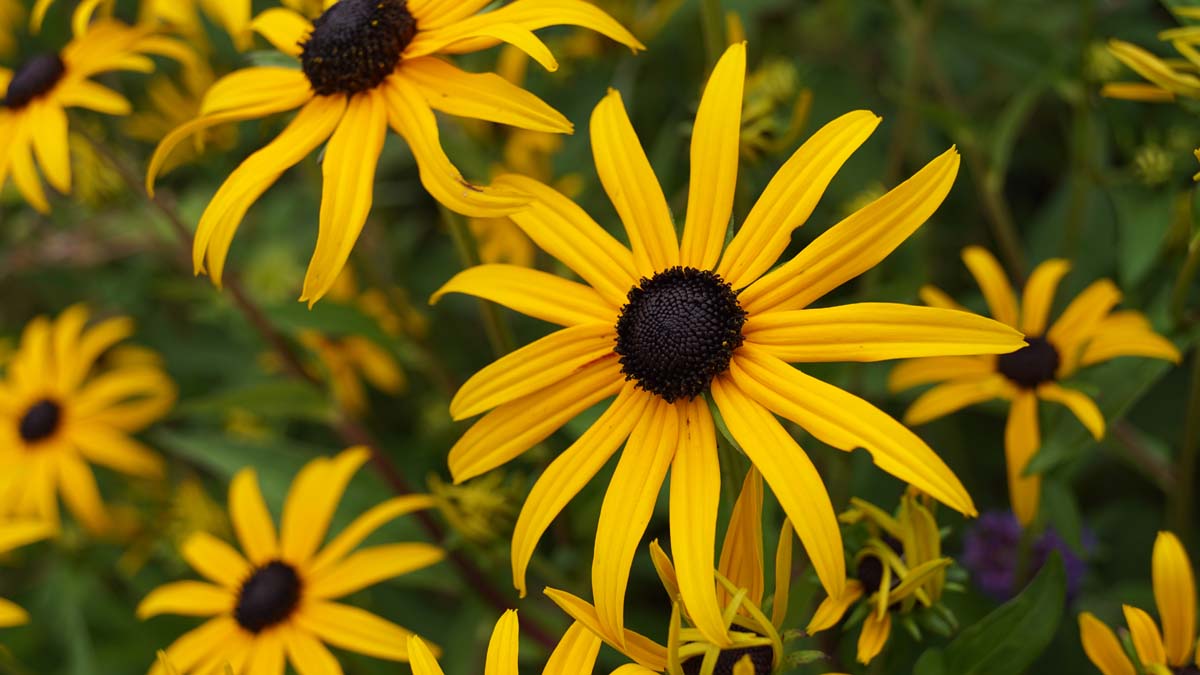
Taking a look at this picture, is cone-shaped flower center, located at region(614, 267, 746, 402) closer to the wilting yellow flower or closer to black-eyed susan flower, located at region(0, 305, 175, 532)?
the wilting yellow flower

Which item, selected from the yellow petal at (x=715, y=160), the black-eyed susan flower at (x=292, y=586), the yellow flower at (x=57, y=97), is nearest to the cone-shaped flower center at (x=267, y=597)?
the black-eyed susan flower at (x=292, y=586)

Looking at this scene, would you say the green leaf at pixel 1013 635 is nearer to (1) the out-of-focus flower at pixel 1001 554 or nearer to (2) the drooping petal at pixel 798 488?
(2) the drooping petal at pixel 798 488

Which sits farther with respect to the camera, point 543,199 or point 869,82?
point 869,82

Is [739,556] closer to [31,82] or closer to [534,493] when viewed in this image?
[534,493]

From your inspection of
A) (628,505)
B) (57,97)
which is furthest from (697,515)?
(57,97)

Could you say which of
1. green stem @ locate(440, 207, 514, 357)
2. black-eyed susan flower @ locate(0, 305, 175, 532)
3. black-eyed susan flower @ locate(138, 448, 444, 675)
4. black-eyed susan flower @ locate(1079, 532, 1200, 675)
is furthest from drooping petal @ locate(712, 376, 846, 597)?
black-eyed susan flower @ locate(0, 305, 175, 532)

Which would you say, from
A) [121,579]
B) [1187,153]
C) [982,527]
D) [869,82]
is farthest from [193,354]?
[1187,153]
